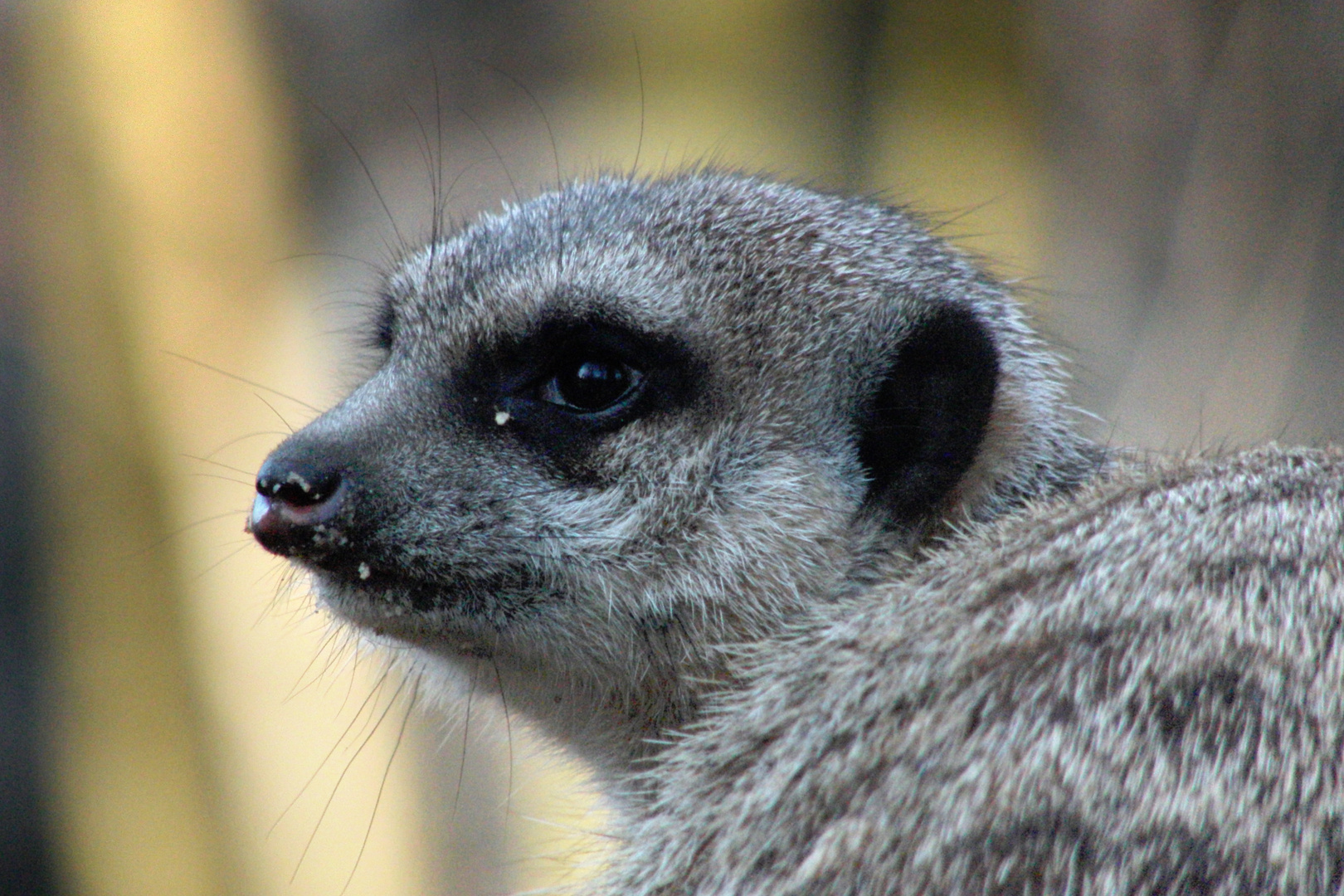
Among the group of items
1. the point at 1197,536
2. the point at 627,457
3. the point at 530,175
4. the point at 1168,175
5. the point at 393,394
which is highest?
the point at 530,175

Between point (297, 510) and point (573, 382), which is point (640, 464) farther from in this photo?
point (297, 510)

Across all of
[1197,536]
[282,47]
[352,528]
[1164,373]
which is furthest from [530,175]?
[1197,536]

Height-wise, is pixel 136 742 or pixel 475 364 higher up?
pixel 475 364

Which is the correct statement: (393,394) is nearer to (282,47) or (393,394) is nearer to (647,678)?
(647,678)

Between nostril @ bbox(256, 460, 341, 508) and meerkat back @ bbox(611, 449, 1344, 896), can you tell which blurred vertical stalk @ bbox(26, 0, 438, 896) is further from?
meerkat back @ bbox(611, 449, 1344, 896)

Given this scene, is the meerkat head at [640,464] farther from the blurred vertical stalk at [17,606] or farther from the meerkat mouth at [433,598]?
the blurred vertical stalk at [17,606]

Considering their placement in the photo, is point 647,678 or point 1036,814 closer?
point 1036,814

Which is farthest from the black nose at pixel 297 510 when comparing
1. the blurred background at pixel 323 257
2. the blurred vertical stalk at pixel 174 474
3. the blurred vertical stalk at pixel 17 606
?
the blurred vertical stalk at pixel 17 606

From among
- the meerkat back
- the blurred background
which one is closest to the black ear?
the meerkat back
